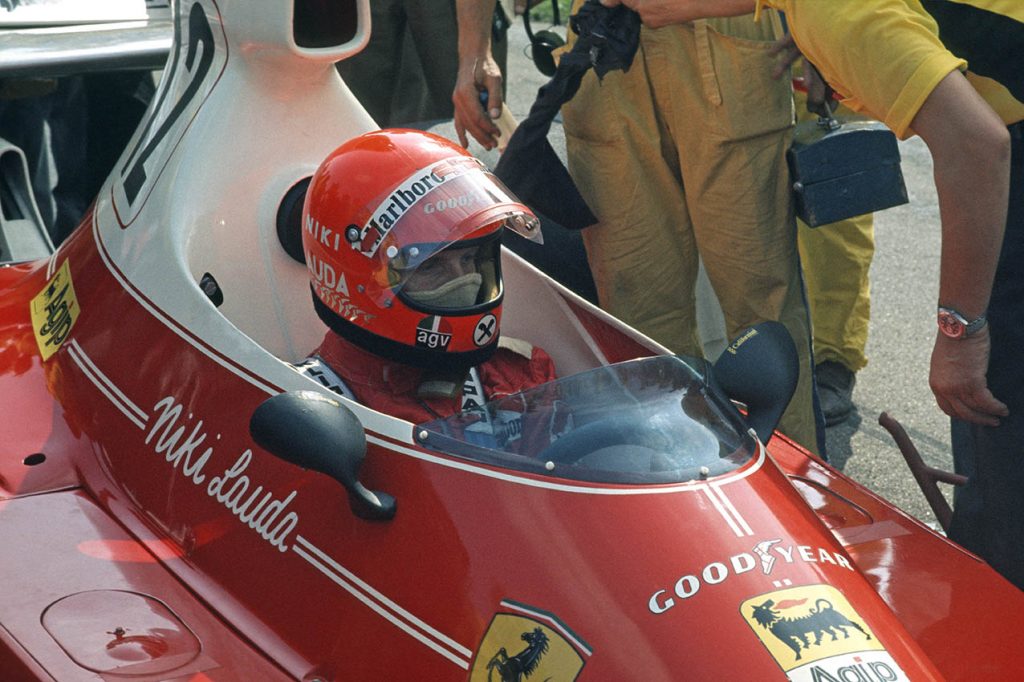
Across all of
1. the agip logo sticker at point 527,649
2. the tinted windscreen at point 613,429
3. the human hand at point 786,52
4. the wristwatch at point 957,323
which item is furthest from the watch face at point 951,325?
the agip logo sticker at point 527,649

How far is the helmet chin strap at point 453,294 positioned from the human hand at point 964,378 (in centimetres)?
92

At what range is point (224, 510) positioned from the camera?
255 cm

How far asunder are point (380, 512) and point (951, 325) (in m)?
1.16

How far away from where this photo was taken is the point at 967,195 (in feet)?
7.79

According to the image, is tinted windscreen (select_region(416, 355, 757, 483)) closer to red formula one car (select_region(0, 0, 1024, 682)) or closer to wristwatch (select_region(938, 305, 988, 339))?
red formula one car (select_region(0, 0, 1024, 682))

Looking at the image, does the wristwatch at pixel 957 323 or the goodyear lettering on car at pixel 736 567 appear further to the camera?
the wristwatch at pixel 957 323

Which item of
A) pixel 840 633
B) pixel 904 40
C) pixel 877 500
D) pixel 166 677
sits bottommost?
pixel 877 500

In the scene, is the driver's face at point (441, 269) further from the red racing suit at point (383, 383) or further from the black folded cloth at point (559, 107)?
the black folded cloth at point (559, 107)

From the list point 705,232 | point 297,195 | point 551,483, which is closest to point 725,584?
point 551,483

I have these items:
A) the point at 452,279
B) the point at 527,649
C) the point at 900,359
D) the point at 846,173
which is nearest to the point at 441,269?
the point at 452,279

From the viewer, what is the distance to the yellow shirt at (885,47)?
2330 millimetres

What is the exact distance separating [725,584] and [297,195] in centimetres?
162

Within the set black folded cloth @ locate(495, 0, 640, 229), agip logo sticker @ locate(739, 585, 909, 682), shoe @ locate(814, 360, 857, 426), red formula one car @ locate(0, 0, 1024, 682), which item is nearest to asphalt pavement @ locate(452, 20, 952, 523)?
shoe @ locate(814, 360, 857, 426)

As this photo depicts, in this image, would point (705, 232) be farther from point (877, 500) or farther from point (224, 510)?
point (224, 510)
